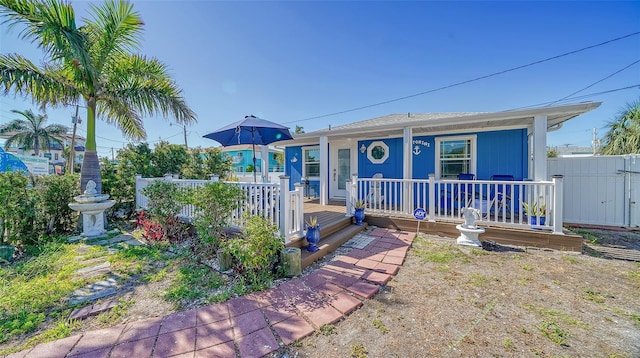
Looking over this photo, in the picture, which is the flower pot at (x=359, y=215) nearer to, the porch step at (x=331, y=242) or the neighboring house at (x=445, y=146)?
the porch step at (x=331, y=242)

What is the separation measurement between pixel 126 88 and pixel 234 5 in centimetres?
362

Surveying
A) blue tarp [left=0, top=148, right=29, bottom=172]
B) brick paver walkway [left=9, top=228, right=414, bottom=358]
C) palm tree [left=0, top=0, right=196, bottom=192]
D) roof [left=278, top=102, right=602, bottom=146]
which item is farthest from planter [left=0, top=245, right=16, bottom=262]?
blue tarp [left=0, top=148, right=29, bottom=172]

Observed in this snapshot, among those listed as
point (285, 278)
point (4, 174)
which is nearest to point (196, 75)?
point (4, 174)

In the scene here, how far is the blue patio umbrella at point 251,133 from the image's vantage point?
485 centimetres

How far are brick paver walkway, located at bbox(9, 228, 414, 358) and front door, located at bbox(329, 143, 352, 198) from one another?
18.6 ft

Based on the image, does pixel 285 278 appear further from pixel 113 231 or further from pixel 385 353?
pixel 113 231

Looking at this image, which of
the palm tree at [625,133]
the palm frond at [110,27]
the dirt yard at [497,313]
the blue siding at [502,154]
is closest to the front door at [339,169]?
the blue siding at [502,154]

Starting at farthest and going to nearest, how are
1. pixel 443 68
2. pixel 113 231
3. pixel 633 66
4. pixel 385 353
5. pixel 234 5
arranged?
pixel 443 68, pixel 633 66, pixel 234 5, pixel 113 231, pixel 385 353

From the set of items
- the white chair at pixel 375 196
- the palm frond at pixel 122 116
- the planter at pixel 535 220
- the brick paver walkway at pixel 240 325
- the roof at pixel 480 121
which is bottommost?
the brick paver walkway at pixel 240 325

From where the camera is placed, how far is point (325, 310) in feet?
8.00

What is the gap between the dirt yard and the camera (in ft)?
6.28

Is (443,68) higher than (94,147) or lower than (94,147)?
higher

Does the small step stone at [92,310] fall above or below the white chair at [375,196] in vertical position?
below

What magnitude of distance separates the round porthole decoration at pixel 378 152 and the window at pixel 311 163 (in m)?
2.15
